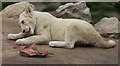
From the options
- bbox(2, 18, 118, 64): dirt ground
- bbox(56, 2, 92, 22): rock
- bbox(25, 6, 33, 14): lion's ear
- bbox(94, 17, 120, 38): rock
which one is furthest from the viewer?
bbox(56, 2, 92, 22): rock

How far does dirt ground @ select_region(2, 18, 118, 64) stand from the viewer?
433cm

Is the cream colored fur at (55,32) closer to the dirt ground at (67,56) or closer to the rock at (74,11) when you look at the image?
the dirt ground at (67,56)

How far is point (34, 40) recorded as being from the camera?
5.64 m

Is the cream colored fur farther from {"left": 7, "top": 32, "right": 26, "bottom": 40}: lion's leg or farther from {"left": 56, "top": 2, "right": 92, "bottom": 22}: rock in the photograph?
{"left": 56, "top": 2, "right": 92, "bottom": 22}: rock

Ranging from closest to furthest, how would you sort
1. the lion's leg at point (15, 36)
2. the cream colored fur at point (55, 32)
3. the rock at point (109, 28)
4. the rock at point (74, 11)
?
1. the cream colored fur at point (55, 32)
2. the lion's leg at point (15, 36)
3. the rock at point (109, 28)
4. the rock at point (74, 11)

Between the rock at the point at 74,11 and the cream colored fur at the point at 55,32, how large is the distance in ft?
10.8

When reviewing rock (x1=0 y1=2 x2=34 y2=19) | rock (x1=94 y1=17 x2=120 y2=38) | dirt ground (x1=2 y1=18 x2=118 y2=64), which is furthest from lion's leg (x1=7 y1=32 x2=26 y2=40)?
rock (x1=0 y1=2 x2=34 y2=19)

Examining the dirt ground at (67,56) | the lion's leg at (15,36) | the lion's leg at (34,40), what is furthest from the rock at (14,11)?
the lion's leg at (34,40)

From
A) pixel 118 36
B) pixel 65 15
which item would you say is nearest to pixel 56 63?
pixel 118 36

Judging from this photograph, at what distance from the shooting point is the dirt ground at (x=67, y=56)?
170 inches

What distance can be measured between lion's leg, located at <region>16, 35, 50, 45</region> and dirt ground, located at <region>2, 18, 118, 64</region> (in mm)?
189

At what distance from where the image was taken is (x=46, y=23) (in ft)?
19.7

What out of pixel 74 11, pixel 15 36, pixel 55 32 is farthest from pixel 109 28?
pixel 15 36

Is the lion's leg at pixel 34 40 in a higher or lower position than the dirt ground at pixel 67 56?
higher
